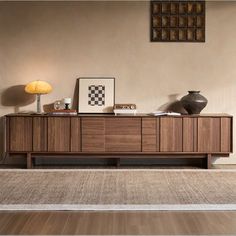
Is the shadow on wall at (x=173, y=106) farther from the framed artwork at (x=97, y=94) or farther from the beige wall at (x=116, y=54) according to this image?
the framed artwork at (x=97, y=94)

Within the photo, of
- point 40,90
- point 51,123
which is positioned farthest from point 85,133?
point 40,90

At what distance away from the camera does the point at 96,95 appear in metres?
6.20

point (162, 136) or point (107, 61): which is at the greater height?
point (107, 61)

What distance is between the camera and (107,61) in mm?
6195

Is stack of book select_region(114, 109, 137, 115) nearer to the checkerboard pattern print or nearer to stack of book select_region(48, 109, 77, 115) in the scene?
the checkerboard pattern print

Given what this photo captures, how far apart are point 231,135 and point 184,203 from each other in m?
2.04

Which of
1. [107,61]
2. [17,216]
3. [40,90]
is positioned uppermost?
[107,61]

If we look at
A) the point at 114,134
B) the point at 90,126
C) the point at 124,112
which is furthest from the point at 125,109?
the point at 90,126

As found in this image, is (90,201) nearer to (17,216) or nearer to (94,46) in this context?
(17,216)

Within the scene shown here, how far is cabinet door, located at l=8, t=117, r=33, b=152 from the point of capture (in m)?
5.79

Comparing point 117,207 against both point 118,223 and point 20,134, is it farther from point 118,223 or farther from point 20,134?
point 20,134

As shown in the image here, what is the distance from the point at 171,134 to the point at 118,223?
253cm

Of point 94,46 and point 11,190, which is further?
point 94,46

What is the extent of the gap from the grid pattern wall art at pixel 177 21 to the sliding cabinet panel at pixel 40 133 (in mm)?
1829
